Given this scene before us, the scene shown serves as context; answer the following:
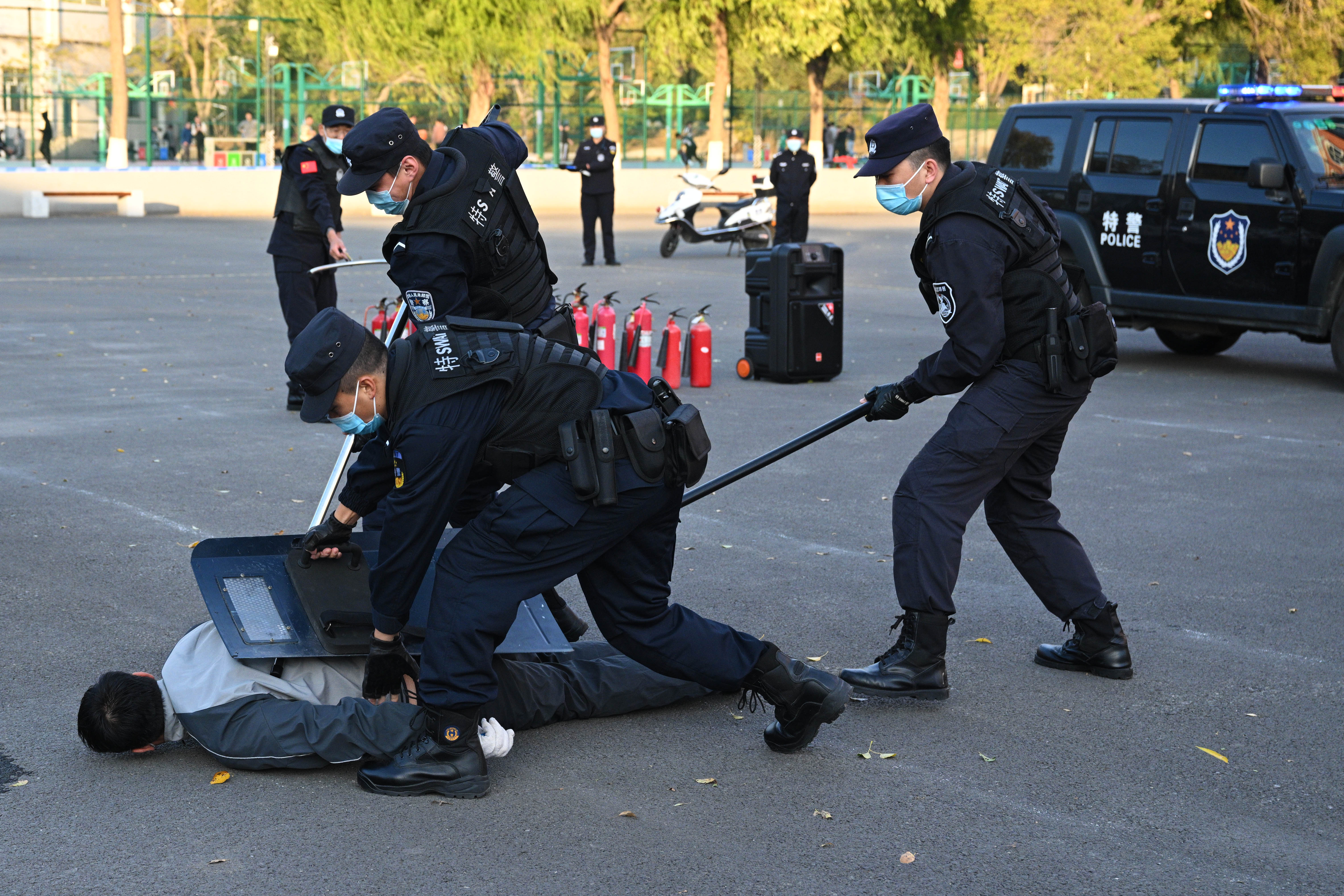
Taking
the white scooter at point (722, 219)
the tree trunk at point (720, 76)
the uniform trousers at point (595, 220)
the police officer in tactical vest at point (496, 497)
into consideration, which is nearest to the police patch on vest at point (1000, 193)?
the police officer in tactical vest at point (496, 497)

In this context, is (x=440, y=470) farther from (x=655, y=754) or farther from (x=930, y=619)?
(x=930, y=619)

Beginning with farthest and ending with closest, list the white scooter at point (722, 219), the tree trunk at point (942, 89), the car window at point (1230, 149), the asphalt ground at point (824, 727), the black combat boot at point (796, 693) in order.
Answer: the tree trunk at point (942, 89) → the white scooter at point (722, 219) → the car window at point (1230, 149) → the black combat boot at point (796, 693) → the asphalt ground at point (824, 727)

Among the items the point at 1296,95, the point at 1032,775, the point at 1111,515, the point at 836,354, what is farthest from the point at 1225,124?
the point at 1032,775

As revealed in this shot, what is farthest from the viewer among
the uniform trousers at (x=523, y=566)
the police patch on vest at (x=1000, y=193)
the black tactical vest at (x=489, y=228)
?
the black tactical vest at (x=489, y=228)

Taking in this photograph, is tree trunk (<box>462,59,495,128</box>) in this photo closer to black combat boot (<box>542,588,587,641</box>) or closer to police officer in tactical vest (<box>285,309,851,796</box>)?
black combat boot (<box>542,588,587,641</box>)

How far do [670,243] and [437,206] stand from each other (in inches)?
680

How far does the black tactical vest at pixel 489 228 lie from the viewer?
16.2 feet

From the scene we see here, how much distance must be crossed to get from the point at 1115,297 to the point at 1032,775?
26.9 feet

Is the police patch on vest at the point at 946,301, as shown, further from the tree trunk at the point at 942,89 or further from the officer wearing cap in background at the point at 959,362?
the tree trunk at the point at 942,89

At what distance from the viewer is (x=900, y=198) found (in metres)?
4.75

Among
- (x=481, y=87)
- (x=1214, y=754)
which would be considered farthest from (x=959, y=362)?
(x=481, y=87)

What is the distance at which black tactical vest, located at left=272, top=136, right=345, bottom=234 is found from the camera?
9.38 metres

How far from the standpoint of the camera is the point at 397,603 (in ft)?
12.7

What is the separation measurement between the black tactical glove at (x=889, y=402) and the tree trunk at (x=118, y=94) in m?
30.5
